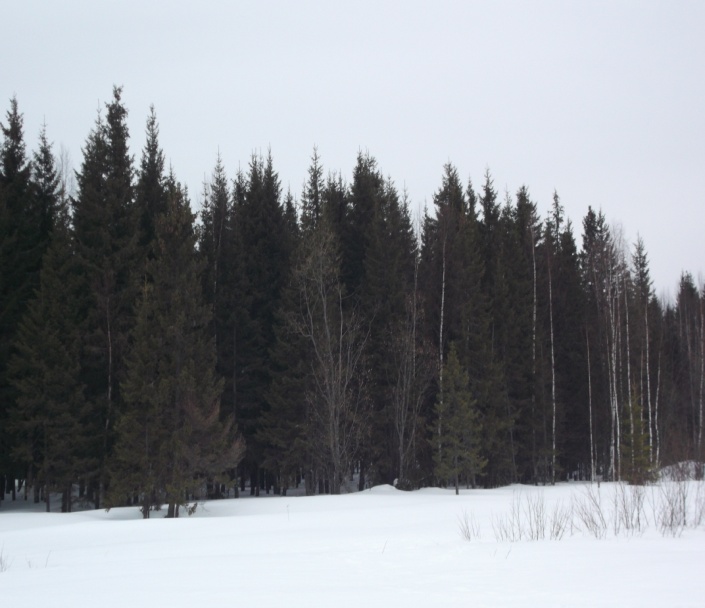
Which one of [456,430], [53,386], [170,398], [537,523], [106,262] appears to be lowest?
[537,523]

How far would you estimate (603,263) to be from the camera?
39.6 meters

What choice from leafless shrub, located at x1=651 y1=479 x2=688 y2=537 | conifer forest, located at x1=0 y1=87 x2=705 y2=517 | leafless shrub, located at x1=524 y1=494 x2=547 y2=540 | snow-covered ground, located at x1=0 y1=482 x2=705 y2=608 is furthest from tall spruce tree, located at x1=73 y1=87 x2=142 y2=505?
leafless shrub, located at x1=651 y1=479 x2=688 y2=537

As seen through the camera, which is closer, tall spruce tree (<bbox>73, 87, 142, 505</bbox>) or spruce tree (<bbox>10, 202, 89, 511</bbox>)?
spruce tree (<bbox>10, 202, 89, 511</bbox>)

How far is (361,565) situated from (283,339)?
26.6 metres

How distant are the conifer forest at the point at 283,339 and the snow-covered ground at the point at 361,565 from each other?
7740 mm

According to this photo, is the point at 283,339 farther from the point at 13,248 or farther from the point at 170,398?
the point at 13,248

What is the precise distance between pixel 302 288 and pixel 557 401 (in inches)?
832

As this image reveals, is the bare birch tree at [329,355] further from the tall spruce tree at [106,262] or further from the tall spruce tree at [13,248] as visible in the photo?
the tall spruce tree at [13,248]

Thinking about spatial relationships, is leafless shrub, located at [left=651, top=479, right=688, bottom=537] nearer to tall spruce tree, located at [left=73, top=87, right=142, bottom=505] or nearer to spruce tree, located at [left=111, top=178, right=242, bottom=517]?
spruce tree, located at [left=111, top=178, right=242, bottom=517]

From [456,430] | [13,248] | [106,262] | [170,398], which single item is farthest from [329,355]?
[13,248]

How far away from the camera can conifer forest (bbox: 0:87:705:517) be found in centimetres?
2781

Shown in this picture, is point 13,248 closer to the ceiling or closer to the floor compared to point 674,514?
closer to the ceiling

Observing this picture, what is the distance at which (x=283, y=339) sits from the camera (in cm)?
3691

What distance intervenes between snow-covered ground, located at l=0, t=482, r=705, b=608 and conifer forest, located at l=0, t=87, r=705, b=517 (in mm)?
7740
